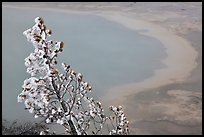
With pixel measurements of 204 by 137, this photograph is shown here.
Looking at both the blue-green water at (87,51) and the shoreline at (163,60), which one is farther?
the blue-green water at (87,51)

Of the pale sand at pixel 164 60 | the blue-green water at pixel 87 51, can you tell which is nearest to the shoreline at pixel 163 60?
the pale sand at pixel 164 60

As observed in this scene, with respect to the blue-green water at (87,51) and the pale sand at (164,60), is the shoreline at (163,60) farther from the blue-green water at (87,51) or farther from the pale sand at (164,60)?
the blue-green water at (87,51)

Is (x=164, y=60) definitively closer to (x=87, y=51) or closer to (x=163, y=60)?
(x=163, y=60)

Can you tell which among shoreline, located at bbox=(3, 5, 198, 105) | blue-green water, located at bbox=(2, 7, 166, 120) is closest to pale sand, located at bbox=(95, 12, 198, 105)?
shoreline, located at bbox=(3, 5, 198, 105)

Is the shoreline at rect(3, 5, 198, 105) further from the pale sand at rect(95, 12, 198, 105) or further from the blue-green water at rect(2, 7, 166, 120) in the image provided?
the blue-green water at rect(2, 7, 166, 120)

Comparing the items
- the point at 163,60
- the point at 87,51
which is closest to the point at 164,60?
the point at 163,60
